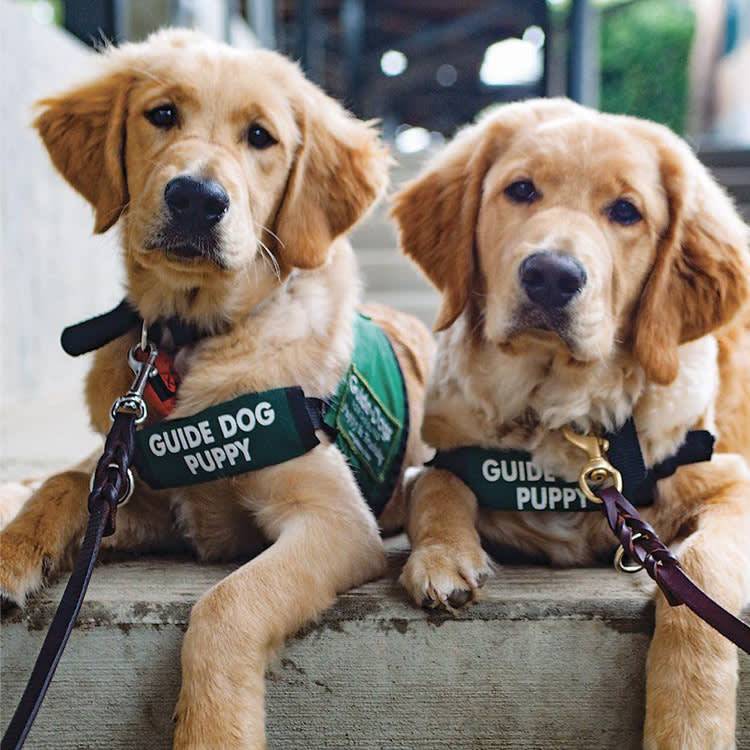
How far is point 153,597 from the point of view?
6.41 ft

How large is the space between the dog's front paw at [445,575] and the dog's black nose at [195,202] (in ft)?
3.01

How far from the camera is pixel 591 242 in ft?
6.73

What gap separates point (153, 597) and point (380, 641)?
1.65ft

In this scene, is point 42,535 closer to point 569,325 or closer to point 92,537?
point 92,537

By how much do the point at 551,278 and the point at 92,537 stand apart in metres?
1.09

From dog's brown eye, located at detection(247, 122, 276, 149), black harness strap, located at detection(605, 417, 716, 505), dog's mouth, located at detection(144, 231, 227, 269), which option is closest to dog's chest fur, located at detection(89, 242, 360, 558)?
dog's mouth, located at detection(144, 231, 227, 269)

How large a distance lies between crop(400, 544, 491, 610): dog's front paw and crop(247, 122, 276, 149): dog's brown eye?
3.65 ft

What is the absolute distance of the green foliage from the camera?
1895cm

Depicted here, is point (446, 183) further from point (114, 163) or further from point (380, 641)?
point (380, 641)

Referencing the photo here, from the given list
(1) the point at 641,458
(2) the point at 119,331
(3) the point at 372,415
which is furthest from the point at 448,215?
(2) the point at 119,331

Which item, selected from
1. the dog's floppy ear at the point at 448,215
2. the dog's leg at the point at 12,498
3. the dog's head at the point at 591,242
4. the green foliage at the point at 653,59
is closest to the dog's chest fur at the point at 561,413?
the dog's head at the point at 591,242

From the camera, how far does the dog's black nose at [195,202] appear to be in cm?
208

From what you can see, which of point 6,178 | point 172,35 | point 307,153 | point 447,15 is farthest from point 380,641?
point 447,15

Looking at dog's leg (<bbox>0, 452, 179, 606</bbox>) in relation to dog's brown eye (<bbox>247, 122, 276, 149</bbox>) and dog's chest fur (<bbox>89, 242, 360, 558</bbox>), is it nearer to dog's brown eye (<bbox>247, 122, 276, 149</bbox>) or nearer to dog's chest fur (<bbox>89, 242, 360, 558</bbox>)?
dog's chest fur (<bbox>89, 242, 360, 558</bbox>)
